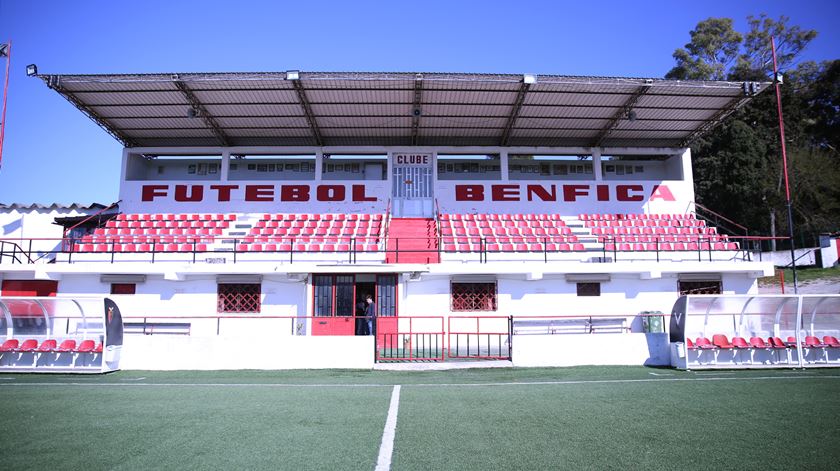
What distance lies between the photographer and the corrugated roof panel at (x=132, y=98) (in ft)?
72.7

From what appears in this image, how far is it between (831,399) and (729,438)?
382 centimetres

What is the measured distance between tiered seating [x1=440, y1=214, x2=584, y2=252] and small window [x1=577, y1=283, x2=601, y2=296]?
1.54 meters

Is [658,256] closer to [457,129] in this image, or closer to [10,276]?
[457,129]

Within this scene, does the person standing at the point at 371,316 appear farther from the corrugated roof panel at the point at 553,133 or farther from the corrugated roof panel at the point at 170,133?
the corrugated roof panel at the point at 170,133

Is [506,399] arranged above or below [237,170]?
below

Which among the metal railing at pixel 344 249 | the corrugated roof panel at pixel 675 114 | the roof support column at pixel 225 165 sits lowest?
the metal railing at pixel 344 249

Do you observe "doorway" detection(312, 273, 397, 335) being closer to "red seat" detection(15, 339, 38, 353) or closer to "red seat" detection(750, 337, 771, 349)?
"red seat" detection(15, 339, 38, 353)

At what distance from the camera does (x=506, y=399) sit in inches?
365

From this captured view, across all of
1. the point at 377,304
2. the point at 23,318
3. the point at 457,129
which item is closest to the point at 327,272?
the point at 377,304

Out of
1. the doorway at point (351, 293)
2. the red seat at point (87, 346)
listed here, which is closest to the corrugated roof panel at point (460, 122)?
the doorway at point (351, 293)

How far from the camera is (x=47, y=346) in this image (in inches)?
531

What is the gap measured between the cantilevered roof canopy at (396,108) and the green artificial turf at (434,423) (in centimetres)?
1343

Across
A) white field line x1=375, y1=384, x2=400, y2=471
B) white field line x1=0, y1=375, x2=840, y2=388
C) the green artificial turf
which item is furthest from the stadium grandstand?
white field line x1=375, y1=384, x2=400, y2=471

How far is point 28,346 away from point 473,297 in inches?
506
